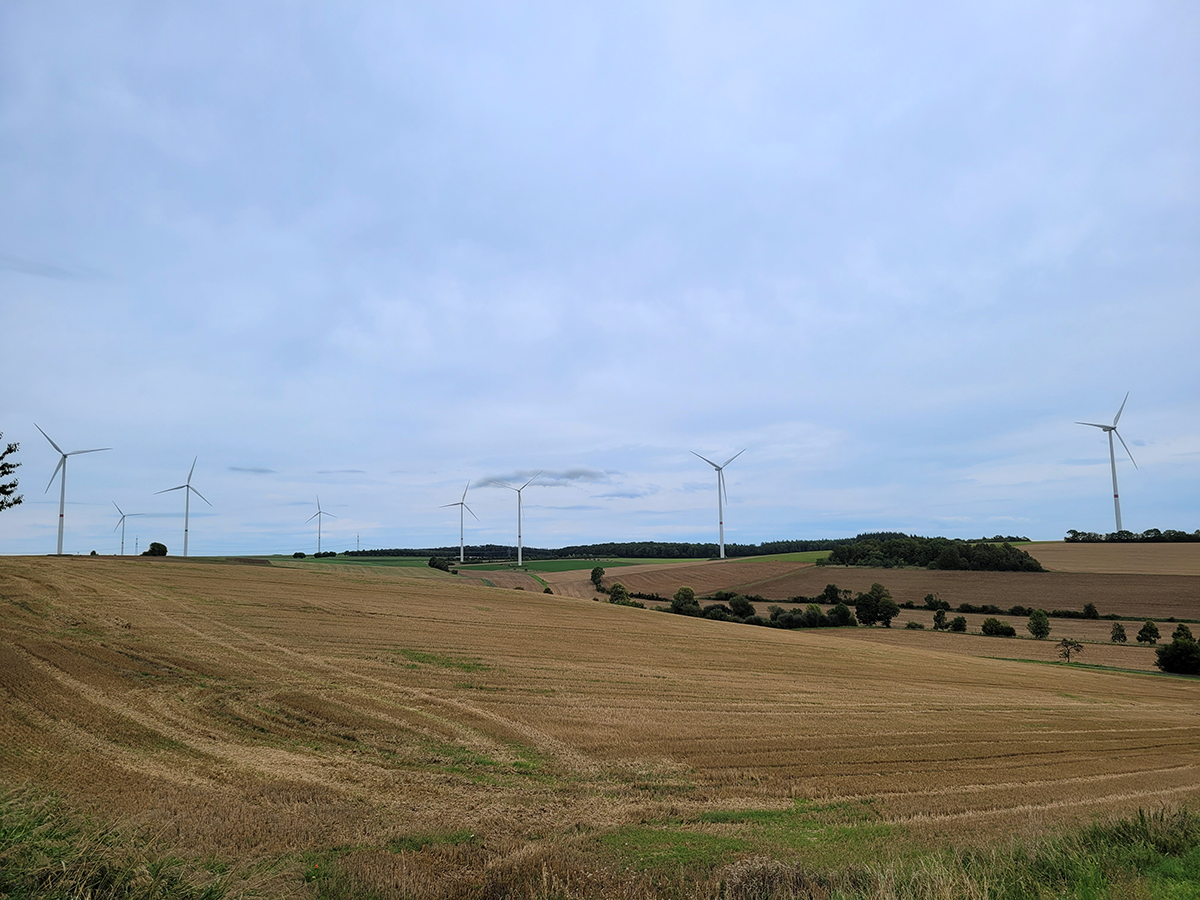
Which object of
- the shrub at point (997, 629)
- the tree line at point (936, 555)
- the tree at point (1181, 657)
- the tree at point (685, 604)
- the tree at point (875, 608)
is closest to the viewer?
the tree at point (1181, 657)

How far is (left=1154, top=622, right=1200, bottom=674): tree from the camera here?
45281mm

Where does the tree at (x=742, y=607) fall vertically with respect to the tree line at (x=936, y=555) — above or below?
below

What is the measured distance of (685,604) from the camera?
2751 inches

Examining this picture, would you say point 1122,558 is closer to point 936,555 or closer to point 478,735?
point 936,555

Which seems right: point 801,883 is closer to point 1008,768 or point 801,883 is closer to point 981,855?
point 981,855

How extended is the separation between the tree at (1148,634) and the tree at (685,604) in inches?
1457

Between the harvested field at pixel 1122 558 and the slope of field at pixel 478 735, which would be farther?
the harvested field at pixel 1122 558

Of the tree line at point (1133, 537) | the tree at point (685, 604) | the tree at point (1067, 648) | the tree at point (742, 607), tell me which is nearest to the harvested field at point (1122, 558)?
the tree line at point (1133, 537)

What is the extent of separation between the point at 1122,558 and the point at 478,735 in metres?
94.3

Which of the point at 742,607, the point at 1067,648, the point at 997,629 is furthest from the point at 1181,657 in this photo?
the point at 742,607

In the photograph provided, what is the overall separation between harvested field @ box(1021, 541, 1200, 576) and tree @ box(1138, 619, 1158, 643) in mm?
20677

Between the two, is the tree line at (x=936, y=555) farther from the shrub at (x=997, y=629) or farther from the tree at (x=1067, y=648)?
the tree at (x=1067, y=648)

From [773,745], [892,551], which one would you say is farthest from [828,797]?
[892,551]

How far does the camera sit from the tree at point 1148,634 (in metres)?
55.8
